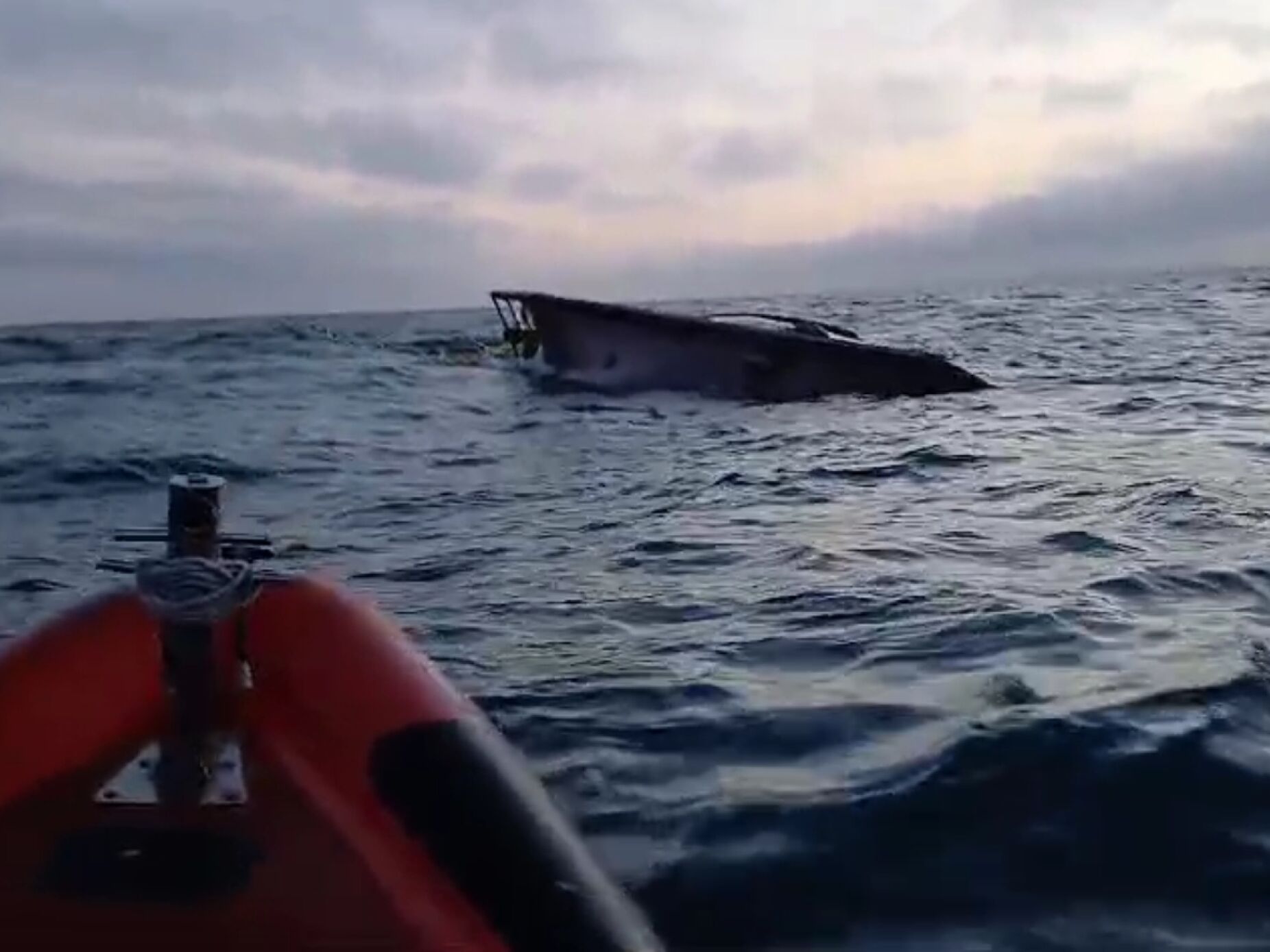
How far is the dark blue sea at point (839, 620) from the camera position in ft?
12.8

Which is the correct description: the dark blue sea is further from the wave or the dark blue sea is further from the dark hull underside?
the dark hull underside

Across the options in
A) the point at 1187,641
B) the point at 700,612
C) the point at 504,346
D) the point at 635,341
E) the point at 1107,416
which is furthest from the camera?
the point at 504,346

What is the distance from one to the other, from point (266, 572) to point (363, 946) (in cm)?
138

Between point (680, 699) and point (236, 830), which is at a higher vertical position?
point (236, 830)

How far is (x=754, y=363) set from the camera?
1752 centimetres

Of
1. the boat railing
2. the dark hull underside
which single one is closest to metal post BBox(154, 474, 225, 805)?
the dark hull underside

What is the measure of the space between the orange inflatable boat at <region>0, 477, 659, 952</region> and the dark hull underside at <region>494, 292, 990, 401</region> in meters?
14.0

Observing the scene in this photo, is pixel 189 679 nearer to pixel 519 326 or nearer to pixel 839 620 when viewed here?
pixel 839 620

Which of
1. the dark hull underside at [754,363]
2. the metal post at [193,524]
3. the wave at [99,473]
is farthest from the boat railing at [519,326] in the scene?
the metal post at [193,524]

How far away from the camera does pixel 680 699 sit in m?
5.44

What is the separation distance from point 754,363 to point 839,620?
11211 mm

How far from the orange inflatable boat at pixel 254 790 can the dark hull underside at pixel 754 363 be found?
46.0 feet

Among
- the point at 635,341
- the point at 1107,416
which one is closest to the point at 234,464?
the point at 635,341

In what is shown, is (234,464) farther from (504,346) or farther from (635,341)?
(504,346)
